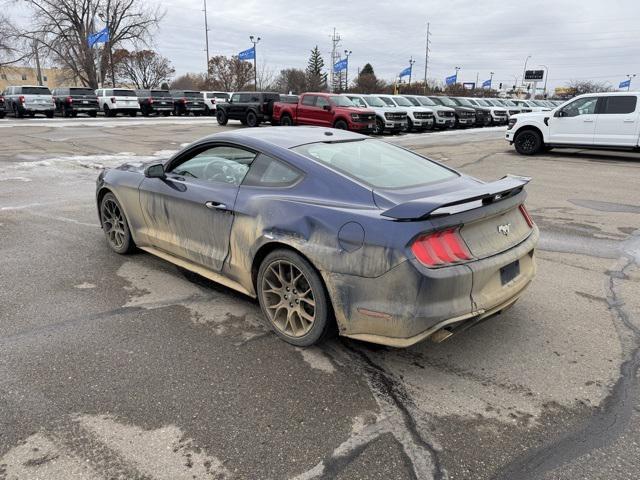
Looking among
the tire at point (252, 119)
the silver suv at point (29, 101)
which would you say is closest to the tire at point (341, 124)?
the tire at point (252, 119)

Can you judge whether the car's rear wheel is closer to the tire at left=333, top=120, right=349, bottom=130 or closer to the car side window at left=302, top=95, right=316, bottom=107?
the car side window at left=302, top=95, right=316, bottom=107

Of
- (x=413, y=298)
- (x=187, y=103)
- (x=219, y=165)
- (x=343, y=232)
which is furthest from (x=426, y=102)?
(x=413, y=298)

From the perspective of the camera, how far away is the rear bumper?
284cm

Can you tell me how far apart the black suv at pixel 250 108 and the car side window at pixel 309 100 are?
10.3 feet

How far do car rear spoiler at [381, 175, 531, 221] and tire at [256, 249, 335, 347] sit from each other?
2.26ft

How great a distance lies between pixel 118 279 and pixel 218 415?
242 centimetres

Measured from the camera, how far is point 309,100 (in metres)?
21.6

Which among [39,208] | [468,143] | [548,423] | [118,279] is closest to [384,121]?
[468,143]

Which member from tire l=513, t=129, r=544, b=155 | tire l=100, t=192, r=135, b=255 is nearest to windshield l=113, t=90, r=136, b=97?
tire l=513, t=129, r=544, b=155

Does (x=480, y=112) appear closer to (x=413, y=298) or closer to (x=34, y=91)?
(x=34, y=91)

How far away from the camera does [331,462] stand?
7.87 feet

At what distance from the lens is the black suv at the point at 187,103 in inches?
1394

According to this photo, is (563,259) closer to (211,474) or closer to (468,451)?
(468,451)

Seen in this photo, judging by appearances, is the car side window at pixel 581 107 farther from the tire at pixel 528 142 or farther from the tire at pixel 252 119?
the tire at pixel 252 119
